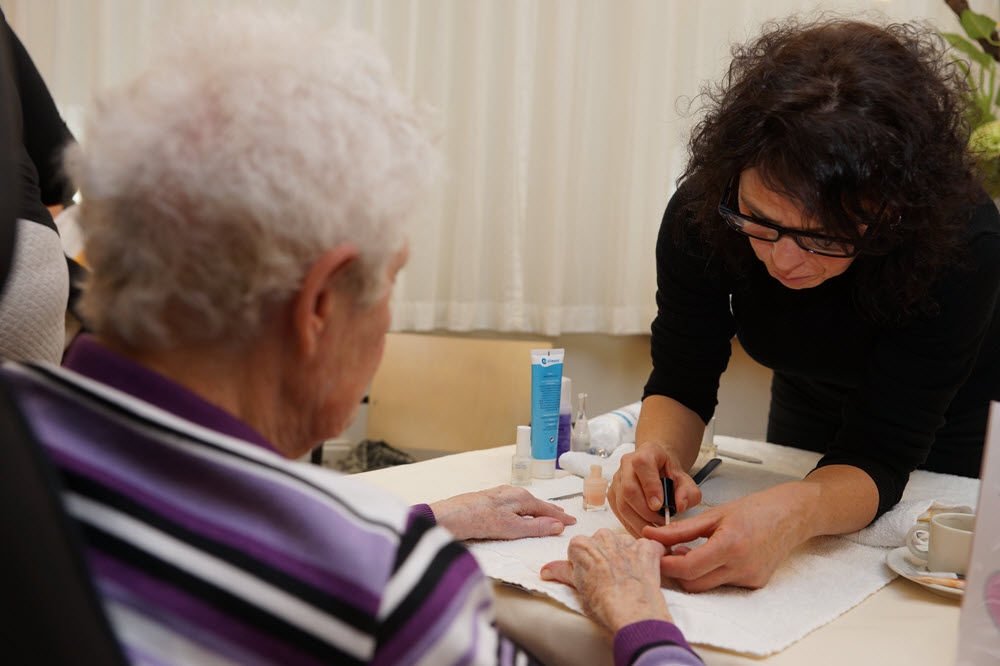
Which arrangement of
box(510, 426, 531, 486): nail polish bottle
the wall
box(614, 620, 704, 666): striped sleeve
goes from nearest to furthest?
box(614, 620, 704, 666): striped sleeve → box(510, 426, 531, 486): nail polish bottle → the wall

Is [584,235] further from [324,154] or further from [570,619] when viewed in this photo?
[324,154]

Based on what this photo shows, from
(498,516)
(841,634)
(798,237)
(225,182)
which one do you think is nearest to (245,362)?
(225,182)

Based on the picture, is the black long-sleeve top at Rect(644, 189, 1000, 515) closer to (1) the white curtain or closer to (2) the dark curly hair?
(2) the dark curly hair

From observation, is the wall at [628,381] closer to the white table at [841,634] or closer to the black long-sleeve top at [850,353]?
the black long-sleeve top at [850,353]

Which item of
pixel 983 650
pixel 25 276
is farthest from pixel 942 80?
pixel 25 276

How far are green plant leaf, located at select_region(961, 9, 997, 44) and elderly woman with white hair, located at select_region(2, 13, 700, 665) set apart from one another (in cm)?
241

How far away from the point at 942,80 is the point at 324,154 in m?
1.03

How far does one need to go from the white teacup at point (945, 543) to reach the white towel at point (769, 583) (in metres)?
0.05

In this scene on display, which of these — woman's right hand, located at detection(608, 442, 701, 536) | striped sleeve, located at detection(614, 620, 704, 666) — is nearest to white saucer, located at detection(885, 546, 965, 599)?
woman's right hand, located at detection(608, 442, 701, 536)

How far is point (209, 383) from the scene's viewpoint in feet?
2.22

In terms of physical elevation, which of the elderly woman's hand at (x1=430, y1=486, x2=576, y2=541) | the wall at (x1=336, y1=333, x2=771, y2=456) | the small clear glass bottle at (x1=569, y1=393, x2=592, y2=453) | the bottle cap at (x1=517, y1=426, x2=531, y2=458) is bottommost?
the wall at (x1=336, y1=333, x2=771, y2=456)

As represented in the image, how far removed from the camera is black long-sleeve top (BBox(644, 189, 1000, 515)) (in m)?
1.34

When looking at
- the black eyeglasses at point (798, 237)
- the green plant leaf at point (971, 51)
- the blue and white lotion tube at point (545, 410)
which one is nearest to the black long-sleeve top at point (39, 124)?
the blue and white lotion tube at point (545, 410)

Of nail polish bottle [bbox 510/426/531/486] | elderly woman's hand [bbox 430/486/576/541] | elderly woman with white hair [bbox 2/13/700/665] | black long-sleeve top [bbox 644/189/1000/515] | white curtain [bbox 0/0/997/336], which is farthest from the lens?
white curtain [bbox 0/0/997/336]
